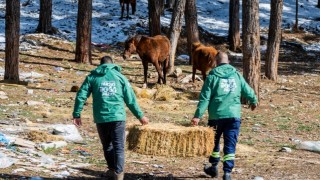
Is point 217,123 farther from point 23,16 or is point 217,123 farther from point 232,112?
point 23,16

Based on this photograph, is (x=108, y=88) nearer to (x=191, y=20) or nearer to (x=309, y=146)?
(x=309, y=146)

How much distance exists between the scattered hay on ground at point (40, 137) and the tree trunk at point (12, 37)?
23.5 ft

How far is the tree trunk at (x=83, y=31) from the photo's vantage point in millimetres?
22859

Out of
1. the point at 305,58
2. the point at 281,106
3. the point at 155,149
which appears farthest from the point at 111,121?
the point at 305,58

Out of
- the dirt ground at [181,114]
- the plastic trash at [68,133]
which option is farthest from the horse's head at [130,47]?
the plastic trash at [68,133]

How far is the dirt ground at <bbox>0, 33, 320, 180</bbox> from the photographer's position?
379 inches

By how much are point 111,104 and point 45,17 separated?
20.2m

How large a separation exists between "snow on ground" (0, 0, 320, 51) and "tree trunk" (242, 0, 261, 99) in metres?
12.0

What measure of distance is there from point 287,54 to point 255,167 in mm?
22737

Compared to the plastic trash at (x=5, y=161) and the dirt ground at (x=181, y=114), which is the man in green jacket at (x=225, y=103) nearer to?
the dirt ground at (x=181, y=114)

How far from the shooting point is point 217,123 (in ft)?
28.9

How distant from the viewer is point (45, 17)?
27.6 metres

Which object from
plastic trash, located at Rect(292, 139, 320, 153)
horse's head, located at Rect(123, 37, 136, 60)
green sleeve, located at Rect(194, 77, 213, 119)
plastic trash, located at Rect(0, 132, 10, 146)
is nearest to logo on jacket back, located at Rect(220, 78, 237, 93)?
green sleeve, located at Rect(194, 77, 213, 119)

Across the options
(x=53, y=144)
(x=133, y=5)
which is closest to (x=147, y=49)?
(x=53, y=144)
